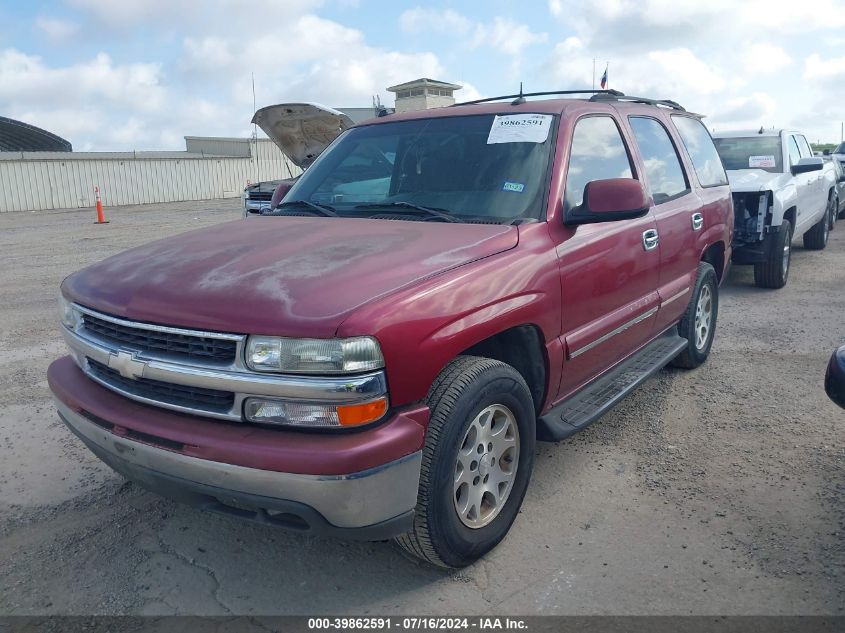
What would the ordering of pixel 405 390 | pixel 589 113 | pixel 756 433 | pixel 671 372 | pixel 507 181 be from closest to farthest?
pixel 405 390 < pixel 507 181 < pixel 589 113 < pixel 756 433 < pixel 671 372

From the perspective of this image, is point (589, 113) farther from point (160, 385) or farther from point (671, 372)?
point (160, 385)

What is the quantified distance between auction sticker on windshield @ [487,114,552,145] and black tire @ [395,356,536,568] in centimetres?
129

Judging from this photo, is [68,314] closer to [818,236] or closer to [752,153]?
[752,153]

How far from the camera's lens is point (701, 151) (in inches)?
207

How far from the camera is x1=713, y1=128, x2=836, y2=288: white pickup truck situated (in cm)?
750

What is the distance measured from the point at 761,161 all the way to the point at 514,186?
6561 millimetres

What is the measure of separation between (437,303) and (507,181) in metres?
1.11

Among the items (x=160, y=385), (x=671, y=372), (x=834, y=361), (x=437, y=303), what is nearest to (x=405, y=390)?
(x=437, y=303)

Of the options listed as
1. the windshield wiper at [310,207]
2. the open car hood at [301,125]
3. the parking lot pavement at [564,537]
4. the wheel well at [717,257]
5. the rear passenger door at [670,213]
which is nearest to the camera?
the parking lot pavement at [564,537]

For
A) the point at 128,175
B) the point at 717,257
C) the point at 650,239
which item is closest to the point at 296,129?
the point at 717,257

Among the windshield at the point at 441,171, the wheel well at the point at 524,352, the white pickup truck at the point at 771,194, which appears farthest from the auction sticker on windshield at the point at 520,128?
the white pickup truck at the point at 771,194

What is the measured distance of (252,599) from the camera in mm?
2695

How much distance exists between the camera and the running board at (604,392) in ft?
10.6

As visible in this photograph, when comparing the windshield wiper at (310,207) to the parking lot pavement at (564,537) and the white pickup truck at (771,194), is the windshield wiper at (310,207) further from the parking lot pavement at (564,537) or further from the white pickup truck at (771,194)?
the white pickup truck at (771,194)
